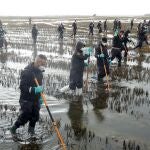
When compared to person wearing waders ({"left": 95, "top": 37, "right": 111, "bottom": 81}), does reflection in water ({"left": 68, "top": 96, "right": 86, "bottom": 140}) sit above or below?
below

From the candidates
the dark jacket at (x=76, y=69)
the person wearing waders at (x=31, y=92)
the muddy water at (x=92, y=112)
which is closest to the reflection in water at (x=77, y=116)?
the muddy water at (x=92, y=112)

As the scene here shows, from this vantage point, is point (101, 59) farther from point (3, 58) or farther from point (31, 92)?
point (3, 58)

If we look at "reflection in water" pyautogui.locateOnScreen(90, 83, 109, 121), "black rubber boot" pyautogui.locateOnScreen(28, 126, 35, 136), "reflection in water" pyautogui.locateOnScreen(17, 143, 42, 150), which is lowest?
"reflection in water" pyautogui.locateOnScreen(17, 143, 42, 150)


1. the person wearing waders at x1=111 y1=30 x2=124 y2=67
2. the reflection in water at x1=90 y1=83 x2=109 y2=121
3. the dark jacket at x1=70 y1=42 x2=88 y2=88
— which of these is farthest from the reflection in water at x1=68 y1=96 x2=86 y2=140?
the person wearing waders at x1=111 y1=30 x2=124 y2=67

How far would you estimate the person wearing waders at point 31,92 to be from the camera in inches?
322

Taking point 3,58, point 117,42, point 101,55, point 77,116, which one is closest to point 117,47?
point 117,42

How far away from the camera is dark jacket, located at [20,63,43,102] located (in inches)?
324

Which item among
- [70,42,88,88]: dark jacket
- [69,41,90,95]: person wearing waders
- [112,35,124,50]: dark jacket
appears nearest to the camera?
[69,41,90,95]: person wearing waders

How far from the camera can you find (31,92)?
830cm

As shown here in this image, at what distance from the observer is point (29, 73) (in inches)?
323

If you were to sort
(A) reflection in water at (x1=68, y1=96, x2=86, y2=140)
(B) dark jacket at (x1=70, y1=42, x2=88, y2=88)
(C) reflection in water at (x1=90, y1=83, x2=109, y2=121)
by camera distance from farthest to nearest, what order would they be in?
1. (B) dark jacket at (x1=70, y1=42, x2=88, y2=88)
2. (C) reflection in water at (x1=90, y1=83, x2=109, y2=121)
3. (A) reflection in water at (x1=68, y1=96, x2=86, y2=140)

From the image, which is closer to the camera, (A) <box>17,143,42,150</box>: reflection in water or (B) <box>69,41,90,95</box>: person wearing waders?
(A) <box>17,143,42,150</box>: reflection in water

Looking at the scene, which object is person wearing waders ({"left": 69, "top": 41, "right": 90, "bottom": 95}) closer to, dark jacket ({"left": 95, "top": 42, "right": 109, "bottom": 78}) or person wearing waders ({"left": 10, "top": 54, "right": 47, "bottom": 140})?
dark jacket ({"left": 95, "top": 42, "right": 109, "bottom": 78})

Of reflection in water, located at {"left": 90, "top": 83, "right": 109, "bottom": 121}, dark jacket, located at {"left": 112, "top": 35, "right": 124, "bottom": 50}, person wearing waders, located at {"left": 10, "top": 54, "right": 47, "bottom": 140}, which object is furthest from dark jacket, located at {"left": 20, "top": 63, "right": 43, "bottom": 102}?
dark jacket, located at {"left": 112, "top": 35, "right": 124, "bottom": 50}
